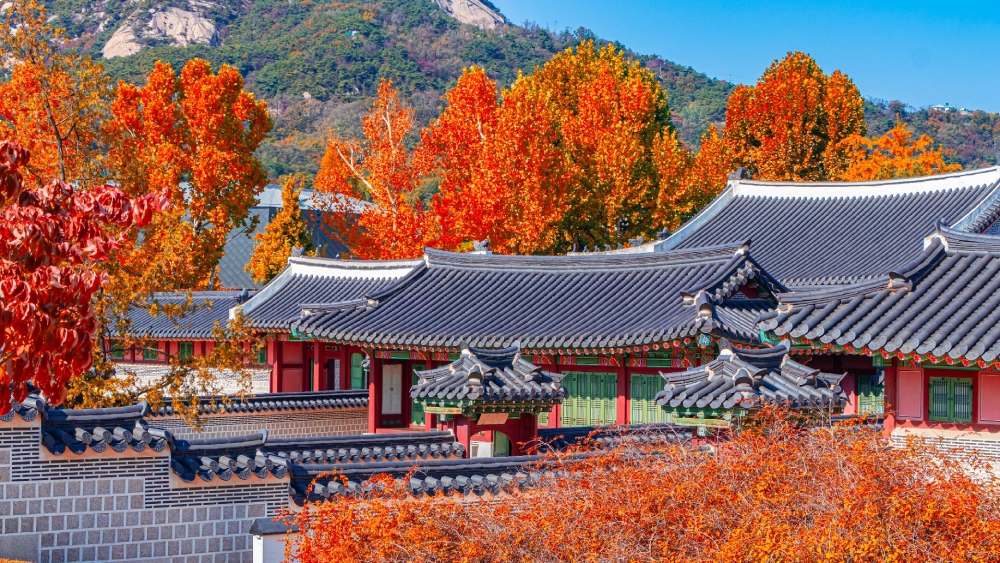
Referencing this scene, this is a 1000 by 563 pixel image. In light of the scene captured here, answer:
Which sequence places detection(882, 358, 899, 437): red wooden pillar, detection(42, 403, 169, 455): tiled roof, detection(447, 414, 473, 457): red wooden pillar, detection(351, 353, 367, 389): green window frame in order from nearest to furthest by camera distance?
detection(42, 403, 169, 455): tiled roof → detection(882, 358, 899, 437): red wooden pillar → detection(447, 414, 473, 457): red wooden pillar → detection(351, 353, 367, 389): green window frame

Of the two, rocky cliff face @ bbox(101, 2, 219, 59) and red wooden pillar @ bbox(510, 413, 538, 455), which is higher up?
rocky cliff face @ bbox(101, 2, 219, 59)

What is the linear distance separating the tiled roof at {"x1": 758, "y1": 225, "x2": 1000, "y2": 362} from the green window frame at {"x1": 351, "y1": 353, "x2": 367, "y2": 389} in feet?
57.2

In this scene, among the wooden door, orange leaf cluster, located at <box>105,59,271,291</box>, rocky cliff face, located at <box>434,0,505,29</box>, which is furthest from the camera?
rocky cliff face, located at <box>434,0,505,29</box>

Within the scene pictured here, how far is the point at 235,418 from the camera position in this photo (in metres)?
25.2

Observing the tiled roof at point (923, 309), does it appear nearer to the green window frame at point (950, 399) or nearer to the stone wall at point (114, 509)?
the green window frame at point (950, 399)

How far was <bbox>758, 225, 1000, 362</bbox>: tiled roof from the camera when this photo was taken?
1062 centimetres

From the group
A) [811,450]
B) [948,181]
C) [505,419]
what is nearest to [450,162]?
[948,181]

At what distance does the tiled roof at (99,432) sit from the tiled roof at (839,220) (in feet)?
57.3

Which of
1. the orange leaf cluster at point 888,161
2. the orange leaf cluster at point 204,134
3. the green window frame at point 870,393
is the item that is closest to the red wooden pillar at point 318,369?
the orange leaf cluster at point 204,134

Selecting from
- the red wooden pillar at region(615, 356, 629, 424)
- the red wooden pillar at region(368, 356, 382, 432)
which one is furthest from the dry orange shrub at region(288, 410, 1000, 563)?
the red wooden pillar at region(368, 356, 382, 432)

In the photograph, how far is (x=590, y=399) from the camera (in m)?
19.5

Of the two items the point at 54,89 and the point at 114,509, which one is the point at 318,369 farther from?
the point at 114,509

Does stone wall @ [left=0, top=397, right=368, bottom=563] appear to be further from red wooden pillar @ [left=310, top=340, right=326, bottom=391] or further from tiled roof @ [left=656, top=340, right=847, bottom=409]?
red wooden pillar @ [left=310, top=340, right=326, bottom=391]

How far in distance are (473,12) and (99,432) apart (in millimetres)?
151565
